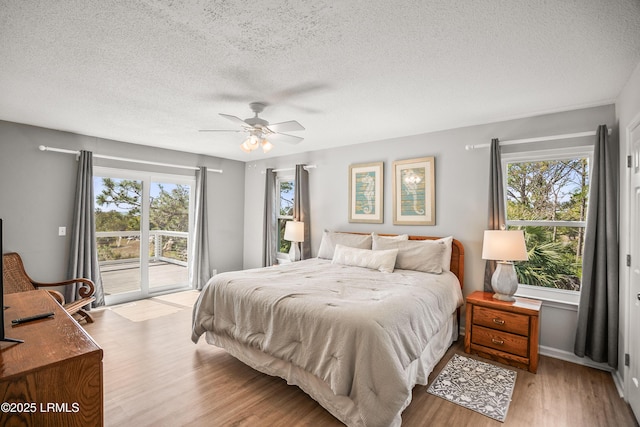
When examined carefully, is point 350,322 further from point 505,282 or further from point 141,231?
point 141,231

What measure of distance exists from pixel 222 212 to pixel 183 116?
2.77 metres

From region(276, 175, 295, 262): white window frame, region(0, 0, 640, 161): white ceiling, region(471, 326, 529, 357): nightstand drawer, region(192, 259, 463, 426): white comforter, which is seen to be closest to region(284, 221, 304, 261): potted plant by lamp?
region(276, 175, 295, 262): white window frame

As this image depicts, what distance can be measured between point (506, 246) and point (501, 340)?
0.89 meters

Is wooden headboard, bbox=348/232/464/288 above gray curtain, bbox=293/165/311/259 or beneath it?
beneath

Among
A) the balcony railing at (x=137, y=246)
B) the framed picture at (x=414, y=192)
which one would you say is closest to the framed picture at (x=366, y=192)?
the framed picture at (x=414, y=192)

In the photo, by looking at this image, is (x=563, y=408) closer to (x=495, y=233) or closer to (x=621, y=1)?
(x=495, y=233)

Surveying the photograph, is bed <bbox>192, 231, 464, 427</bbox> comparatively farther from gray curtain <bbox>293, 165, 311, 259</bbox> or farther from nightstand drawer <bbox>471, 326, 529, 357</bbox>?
gray curtain <bbox>293, 165, 311, 259</bbox>

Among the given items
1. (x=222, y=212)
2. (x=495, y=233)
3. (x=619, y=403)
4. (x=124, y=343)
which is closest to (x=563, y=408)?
(x=619, y=403)

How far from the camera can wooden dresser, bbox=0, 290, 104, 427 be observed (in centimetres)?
102

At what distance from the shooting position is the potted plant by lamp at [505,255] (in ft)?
9.66

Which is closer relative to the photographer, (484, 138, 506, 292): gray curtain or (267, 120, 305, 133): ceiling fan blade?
(267, 120, 305, 133): ceiling fan blade

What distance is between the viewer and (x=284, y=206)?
571 centimetres

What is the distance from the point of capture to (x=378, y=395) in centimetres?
187

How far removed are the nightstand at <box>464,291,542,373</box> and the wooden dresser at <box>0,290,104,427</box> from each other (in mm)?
3078
